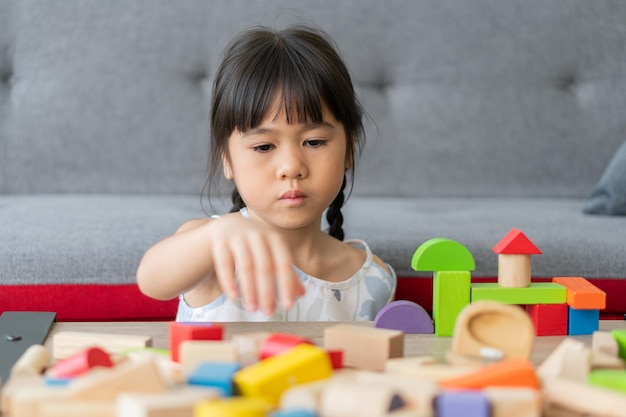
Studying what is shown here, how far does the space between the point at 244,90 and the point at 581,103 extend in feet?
3.76

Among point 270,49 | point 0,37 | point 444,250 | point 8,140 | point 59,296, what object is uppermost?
point 0,37

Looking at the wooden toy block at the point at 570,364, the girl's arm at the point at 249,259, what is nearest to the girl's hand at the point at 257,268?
the girl's arm at the point at 249,259

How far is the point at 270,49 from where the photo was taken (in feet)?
3.79

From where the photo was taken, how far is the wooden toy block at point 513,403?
0.51 meters

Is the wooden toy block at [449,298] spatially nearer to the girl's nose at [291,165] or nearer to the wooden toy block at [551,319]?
the wooden toy block at [551,319]

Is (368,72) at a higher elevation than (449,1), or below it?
below

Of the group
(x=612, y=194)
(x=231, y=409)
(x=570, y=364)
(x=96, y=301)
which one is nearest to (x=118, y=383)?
(x=231, y=409)

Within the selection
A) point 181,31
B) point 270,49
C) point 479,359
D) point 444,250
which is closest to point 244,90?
point 270,49

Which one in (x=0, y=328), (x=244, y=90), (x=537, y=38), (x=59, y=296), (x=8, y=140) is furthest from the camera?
(x=537, y=38)

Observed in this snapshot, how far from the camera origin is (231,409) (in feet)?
1.51

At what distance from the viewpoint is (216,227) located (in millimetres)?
674

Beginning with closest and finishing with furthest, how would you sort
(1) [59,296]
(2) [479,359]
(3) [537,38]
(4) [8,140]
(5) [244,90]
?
(2) [479,359] < (5) [244,90] < (1) [59,296] < (4) [8,140] < (3) [537,38]

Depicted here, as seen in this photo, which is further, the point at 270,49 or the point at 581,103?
the point at 581,103

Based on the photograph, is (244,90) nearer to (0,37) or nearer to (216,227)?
(216,227)
